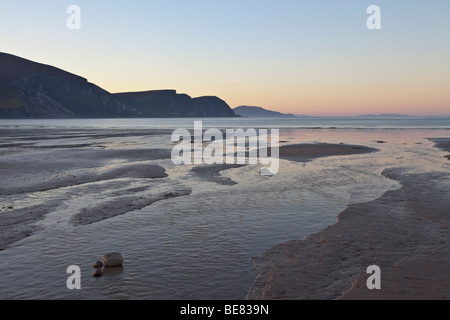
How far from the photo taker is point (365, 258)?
1092 centimetres

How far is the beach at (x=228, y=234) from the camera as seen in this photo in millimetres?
9258

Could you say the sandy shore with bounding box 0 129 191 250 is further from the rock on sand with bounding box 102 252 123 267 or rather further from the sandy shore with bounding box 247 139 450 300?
the sandy shore with bounding box 247 139 450 300

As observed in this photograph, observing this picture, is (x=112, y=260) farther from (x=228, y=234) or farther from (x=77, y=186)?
(x=77, y=186)

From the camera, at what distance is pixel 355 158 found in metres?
36.9

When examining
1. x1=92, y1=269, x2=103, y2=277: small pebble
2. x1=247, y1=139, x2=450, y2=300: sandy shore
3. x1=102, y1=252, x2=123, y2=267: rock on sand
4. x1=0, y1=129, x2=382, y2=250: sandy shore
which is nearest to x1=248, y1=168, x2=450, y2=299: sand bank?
x1=247, y1=139, x2=450, y2=300: sandy shore

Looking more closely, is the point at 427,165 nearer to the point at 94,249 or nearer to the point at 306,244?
the point at 306,244

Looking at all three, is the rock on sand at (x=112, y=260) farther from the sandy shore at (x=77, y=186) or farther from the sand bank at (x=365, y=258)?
the sandy shore at (x=77, y=186)

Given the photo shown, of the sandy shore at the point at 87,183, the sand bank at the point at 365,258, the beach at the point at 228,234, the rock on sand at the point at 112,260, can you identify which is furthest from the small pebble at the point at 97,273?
the sandy shore at the point at 87,183

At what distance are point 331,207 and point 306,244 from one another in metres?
5.61

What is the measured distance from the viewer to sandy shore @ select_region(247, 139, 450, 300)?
890 centimetres

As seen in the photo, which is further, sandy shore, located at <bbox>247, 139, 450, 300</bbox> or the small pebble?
the small pebble

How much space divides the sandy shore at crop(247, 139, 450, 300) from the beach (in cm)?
4
